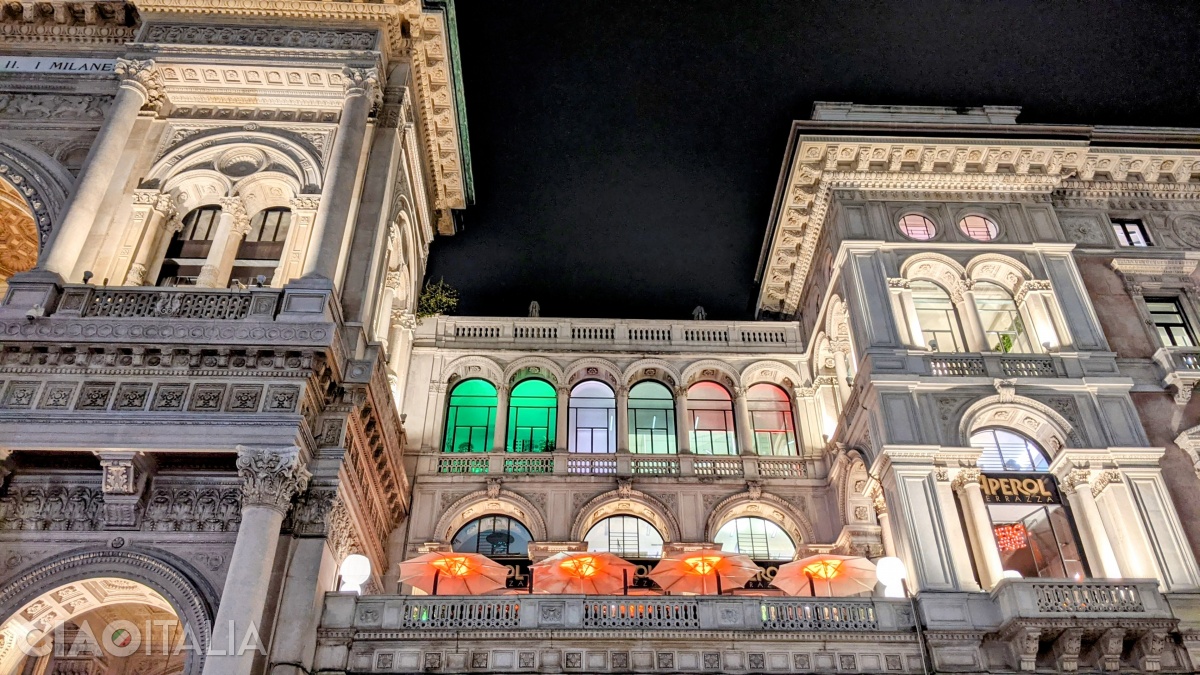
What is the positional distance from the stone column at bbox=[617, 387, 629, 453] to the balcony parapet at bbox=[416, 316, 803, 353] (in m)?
1.68

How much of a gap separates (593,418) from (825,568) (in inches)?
395

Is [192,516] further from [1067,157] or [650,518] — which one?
[1067,157]

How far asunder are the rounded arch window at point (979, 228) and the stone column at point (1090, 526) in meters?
7.59

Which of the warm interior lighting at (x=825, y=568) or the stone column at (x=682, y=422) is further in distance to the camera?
the stone column at (x=682, y=422)

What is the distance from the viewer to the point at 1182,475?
20.5 metres

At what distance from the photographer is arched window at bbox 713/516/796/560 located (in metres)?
25.1

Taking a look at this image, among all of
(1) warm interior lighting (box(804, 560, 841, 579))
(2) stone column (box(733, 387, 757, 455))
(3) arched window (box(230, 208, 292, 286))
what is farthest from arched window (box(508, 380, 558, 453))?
(1) warm interior lighting (box(804, 560, 841, 579))

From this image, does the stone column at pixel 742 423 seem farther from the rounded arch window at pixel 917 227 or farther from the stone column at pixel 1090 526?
the stone column at pixel 1090 526

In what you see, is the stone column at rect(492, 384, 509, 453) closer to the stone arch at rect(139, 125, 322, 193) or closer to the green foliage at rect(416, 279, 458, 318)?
the green foliage at rect(416, 279, 458, 318)

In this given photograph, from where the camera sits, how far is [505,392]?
27.6m

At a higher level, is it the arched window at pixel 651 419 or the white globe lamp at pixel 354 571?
the arched window at pixel 651 419

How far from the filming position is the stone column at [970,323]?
74.6 feet

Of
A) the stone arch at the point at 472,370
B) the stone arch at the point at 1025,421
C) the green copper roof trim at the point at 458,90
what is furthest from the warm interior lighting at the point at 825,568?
the green copper roof trim at the point at 458,90

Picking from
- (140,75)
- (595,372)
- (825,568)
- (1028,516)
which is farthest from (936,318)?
(140,75)
